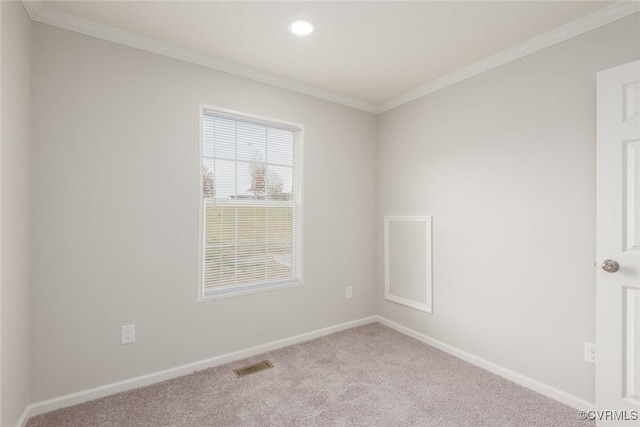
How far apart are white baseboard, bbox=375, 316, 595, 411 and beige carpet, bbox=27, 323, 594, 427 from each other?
0.05m

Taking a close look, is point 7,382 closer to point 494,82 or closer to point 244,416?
point 244,416

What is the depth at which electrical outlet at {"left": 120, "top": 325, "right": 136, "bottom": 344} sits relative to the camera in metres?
2.13

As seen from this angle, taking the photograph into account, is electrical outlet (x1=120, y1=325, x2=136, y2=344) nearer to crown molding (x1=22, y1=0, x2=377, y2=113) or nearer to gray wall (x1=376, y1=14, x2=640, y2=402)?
crown molding (x1=22, y1=0, x2=377, y2=113)

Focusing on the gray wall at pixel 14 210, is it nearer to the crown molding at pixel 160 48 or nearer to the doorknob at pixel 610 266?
the crown molding at pixel 160 48

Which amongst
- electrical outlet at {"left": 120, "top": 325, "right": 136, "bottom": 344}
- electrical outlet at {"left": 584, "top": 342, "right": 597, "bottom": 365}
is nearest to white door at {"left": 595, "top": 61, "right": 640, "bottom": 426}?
electrical outlet at {"left": 584, "top": 342, "right": 597, "bottom": 365}

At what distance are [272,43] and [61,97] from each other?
1.43 m

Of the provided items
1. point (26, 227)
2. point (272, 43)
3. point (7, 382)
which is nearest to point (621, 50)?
point (272, 43)


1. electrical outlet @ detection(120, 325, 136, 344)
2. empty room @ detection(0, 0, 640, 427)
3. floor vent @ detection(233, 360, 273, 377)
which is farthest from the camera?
floor vent @ detection(233, 360, 273, 377)

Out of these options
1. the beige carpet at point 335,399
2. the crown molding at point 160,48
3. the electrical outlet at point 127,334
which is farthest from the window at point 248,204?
the beige carpet at point 335,399

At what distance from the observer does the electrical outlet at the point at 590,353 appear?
6.20ft

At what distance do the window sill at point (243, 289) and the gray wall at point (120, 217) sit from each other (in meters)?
0.05

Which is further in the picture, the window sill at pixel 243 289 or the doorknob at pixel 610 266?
the window sill at pixel 243 289

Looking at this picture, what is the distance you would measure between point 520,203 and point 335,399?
6.29 feet

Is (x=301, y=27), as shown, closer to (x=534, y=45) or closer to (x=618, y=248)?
(x=534, y=45)
